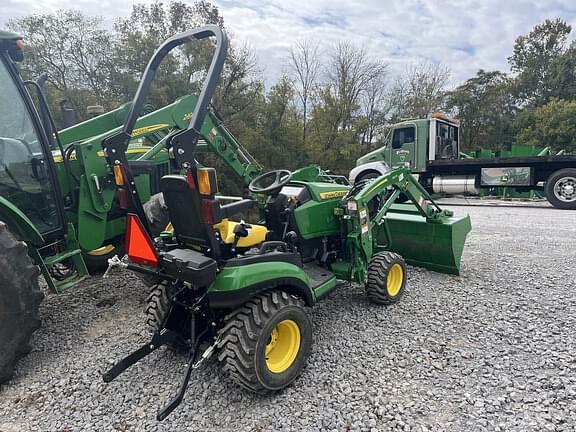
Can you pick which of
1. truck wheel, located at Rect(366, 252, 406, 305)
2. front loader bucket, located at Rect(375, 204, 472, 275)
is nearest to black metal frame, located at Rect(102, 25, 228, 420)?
truck wheel, located at Rect(366, 252, 406, 305)

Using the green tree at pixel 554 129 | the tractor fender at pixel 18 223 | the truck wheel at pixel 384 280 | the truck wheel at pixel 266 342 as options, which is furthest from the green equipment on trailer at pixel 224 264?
the green tree at pixel 554 129

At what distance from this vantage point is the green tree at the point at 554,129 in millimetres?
19891

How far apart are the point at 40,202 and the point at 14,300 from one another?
1072mm

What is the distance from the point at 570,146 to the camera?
65.2ft

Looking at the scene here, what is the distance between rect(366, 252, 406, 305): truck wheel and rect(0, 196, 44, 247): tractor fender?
286 centimetres

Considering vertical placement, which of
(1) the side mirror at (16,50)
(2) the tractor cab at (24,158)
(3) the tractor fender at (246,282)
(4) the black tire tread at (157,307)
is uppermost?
(1) the side mirror at (16,50)

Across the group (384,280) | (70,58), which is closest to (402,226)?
(384,280)

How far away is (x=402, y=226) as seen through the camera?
15.1 ft

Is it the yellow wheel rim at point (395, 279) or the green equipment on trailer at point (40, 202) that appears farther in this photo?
the yellow wheel rim at point (395, 279)

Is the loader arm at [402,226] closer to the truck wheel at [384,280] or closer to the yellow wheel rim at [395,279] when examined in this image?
the truck wheel at [384,280]

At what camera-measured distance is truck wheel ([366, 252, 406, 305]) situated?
3525 mm

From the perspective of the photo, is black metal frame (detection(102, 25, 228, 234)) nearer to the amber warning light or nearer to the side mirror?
the amber warning light

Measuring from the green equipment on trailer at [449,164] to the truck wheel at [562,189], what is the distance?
22 millimetres

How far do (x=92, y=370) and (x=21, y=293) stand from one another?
0.74 metres
